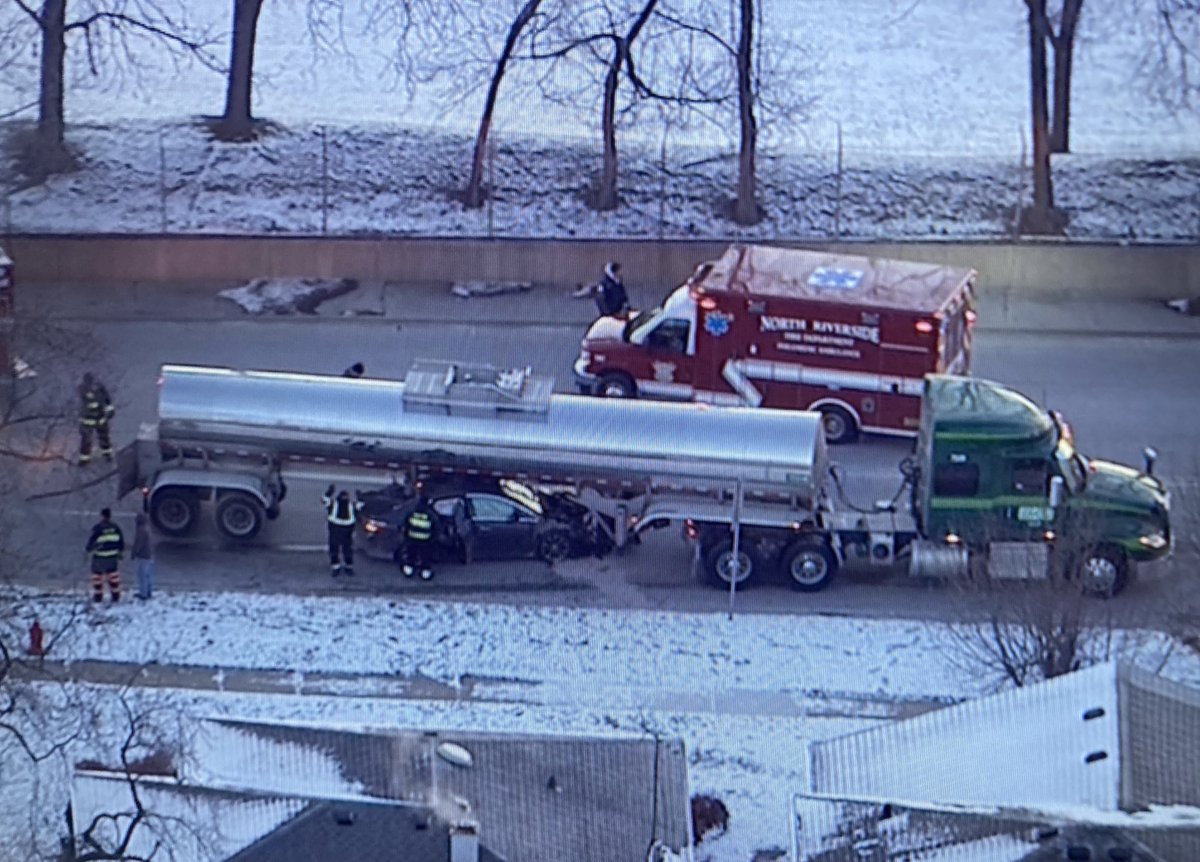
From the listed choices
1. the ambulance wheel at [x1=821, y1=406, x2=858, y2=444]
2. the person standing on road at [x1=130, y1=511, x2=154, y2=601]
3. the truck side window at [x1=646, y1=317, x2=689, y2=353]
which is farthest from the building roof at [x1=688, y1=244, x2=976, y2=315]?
the person standing on road at [x1=130, y1=511, x2=154, y2=601]

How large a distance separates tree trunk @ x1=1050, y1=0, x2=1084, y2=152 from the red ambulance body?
370 inches

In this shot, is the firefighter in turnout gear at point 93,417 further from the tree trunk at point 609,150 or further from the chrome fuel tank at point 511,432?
the tree trunk at point 609,150

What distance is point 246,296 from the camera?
1414 inches

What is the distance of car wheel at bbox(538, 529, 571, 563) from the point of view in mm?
26797

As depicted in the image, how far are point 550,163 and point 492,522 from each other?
14.8 meters

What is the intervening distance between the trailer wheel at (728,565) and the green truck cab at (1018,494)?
2.07 metres

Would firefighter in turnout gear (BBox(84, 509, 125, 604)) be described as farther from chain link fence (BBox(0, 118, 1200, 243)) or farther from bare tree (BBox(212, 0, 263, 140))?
bare tree (BBox(212, 0, 263, 140))

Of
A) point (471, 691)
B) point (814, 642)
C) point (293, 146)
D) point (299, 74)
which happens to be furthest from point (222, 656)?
point (299, 74)

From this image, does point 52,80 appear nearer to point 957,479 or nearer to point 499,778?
point 957,479

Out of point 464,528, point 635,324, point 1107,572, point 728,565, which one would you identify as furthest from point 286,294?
point 1107,572

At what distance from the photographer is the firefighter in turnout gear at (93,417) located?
29.1 metres

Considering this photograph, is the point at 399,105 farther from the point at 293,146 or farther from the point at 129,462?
→ the point at 129,462

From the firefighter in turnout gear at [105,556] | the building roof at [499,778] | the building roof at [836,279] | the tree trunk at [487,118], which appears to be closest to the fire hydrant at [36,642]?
the firefighter in turnout gear at [105,556]

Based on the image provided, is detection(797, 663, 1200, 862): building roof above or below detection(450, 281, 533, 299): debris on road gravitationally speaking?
below
